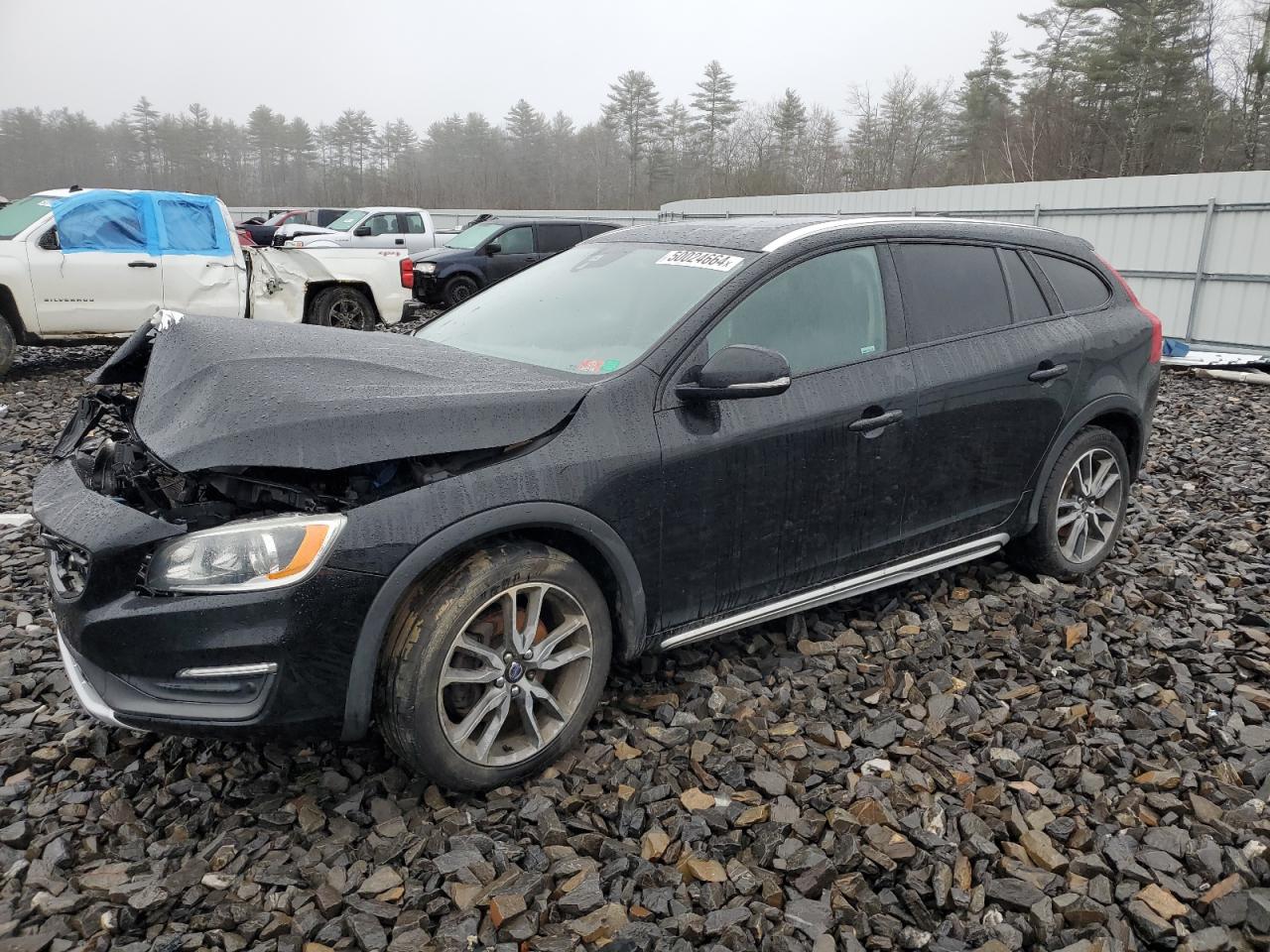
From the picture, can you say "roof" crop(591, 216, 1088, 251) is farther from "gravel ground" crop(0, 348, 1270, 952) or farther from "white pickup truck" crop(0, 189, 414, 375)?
"white pickup truck" crop(0, 189, 414, 375)

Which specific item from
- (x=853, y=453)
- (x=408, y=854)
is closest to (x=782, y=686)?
(x=853, y=453)

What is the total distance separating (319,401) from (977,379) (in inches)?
101

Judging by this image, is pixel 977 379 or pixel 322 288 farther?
pixel 322 288

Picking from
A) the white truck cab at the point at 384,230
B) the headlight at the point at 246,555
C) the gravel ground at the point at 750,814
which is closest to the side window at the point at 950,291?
the gravel ground at the point at 750,814

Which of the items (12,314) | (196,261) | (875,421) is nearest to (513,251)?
(196,261)

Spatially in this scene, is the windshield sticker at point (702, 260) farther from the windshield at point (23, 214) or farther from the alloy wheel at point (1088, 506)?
the windshield at point (23, 214)

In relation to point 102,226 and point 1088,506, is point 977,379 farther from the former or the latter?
point 102,226

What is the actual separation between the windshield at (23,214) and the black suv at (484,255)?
22.6 feet

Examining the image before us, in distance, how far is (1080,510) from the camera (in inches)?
167

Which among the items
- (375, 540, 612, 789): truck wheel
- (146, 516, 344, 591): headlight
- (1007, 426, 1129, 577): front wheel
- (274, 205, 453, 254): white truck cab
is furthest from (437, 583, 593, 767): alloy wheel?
(274, 205, 453, 254): white truck cab

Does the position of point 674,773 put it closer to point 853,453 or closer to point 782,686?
point 782,686

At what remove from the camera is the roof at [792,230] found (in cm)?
335

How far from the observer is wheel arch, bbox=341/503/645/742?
2361 millimetres

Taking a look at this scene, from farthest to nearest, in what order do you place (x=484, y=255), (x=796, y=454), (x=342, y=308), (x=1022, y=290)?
1. (x=484, y=255)
2. (x=342, y=308)
3. (x=1022, y=290)
4. (x=796, y=454)
